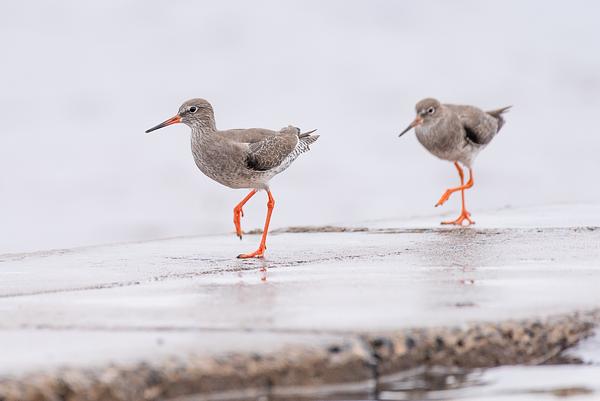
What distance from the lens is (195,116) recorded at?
9.09 metres

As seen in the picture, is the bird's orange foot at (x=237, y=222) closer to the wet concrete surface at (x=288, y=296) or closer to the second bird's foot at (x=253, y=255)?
the wet concrete surface at (x=288, y=296)

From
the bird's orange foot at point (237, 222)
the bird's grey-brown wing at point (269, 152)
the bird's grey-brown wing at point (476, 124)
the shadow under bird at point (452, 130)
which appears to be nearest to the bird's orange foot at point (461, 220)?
the bird's grey-brown wing at point (269, 152)

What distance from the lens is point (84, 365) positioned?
11.5 feet

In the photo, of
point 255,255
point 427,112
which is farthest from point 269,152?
point 427,112

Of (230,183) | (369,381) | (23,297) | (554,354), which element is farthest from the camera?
(230,183)

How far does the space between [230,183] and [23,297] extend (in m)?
3.81

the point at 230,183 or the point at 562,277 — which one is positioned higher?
the point at 230,183

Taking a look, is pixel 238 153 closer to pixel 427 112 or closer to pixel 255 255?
pixel 255 255

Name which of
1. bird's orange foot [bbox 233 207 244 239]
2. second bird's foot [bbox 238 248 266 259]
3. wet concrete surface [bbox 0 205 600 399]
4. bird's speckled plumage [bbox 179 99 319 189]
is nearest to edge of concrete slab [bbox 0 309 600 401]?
wet concrete surface [bbox 0 205 600 399]

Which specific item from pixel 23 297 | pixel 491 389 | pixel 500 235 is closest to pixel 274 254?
pixel 500 235

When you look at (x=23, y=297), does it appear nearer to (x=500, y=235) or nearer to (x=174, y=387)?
(x=174, y=387)

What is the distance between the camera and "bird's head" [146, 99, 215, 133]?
8.95m

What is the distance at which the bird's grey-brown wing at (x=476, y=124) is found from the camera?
11203 mm

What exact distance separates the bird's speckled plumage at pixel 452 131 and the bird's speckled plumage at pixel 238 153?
231cm
